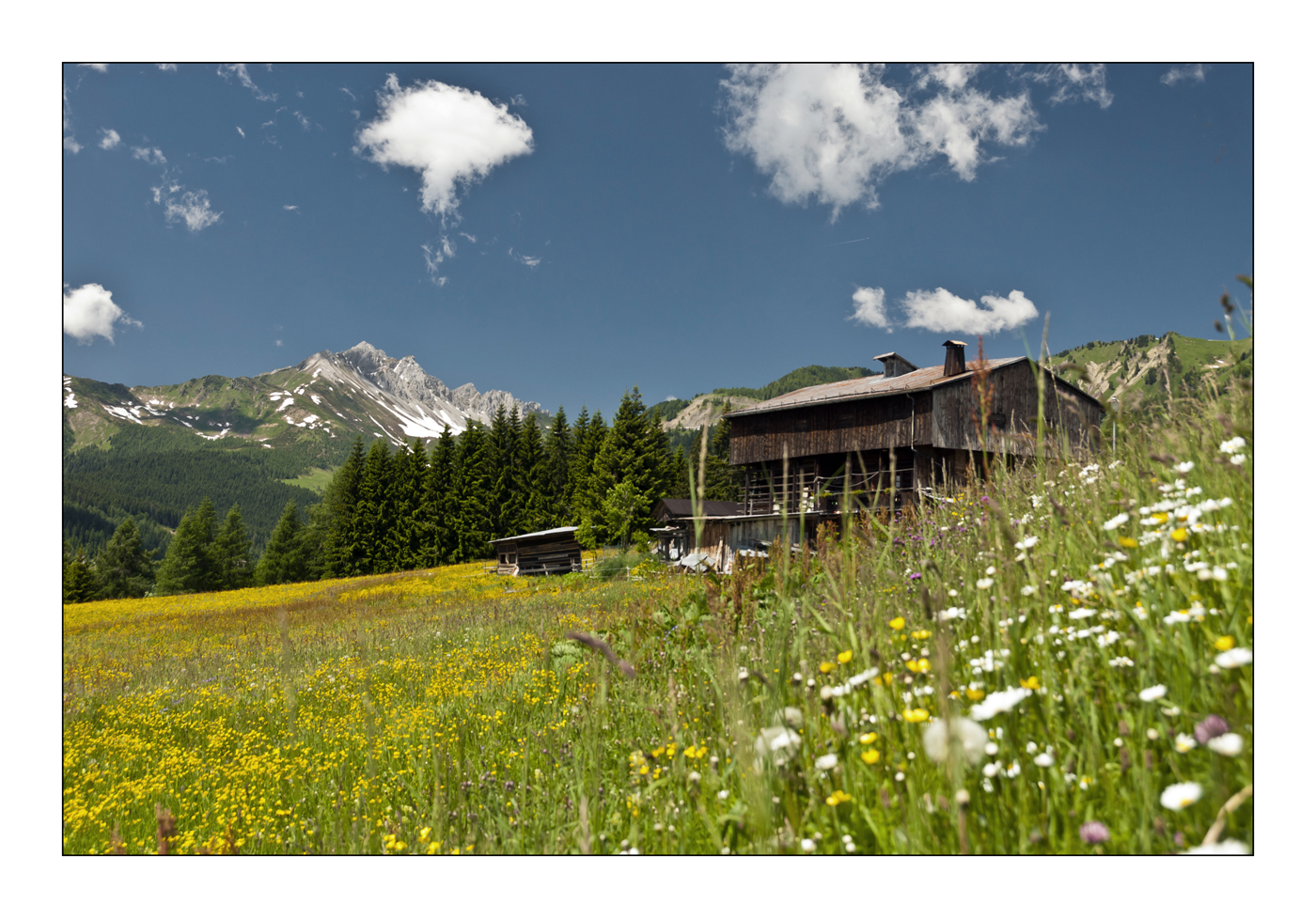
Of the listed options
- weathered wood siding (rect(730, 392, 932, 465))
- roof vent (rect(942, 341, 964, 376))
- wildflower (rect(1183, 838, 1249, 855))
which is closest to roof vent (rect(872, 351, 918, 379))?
Result: roof vent (rect(942, 341, 964, 376))

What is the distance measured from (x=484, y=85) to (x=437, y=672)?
500 cm

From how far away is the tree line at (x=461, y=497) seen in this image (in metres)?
51.3

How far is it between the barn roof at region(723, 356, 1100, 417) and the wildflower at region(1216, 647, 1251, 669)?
22.3 meters

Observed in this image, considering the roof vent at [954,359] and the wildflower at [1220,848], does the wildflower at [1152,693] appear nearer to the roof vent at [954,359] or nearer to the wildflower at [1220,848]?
the wildflower at [1220,848]

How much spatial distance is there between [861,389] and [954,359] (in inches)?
149

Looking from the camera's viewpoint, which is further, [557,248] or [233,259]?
[557,248]

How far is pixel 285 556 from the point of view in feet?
217

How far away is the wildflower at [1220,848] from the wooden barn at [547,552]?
30.9m

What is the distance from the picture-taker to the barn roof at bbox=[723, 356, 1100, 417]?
78.1 ft

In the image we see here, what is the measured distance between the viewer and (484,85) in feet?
13.3

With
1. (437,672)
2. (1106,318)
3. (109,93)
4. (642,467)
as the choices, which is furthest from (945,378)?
(642,467)

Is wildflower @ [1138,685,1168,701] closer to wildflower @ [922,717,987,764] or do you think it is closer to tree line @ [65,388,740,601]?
wildflower @ [922,717,987,764]
